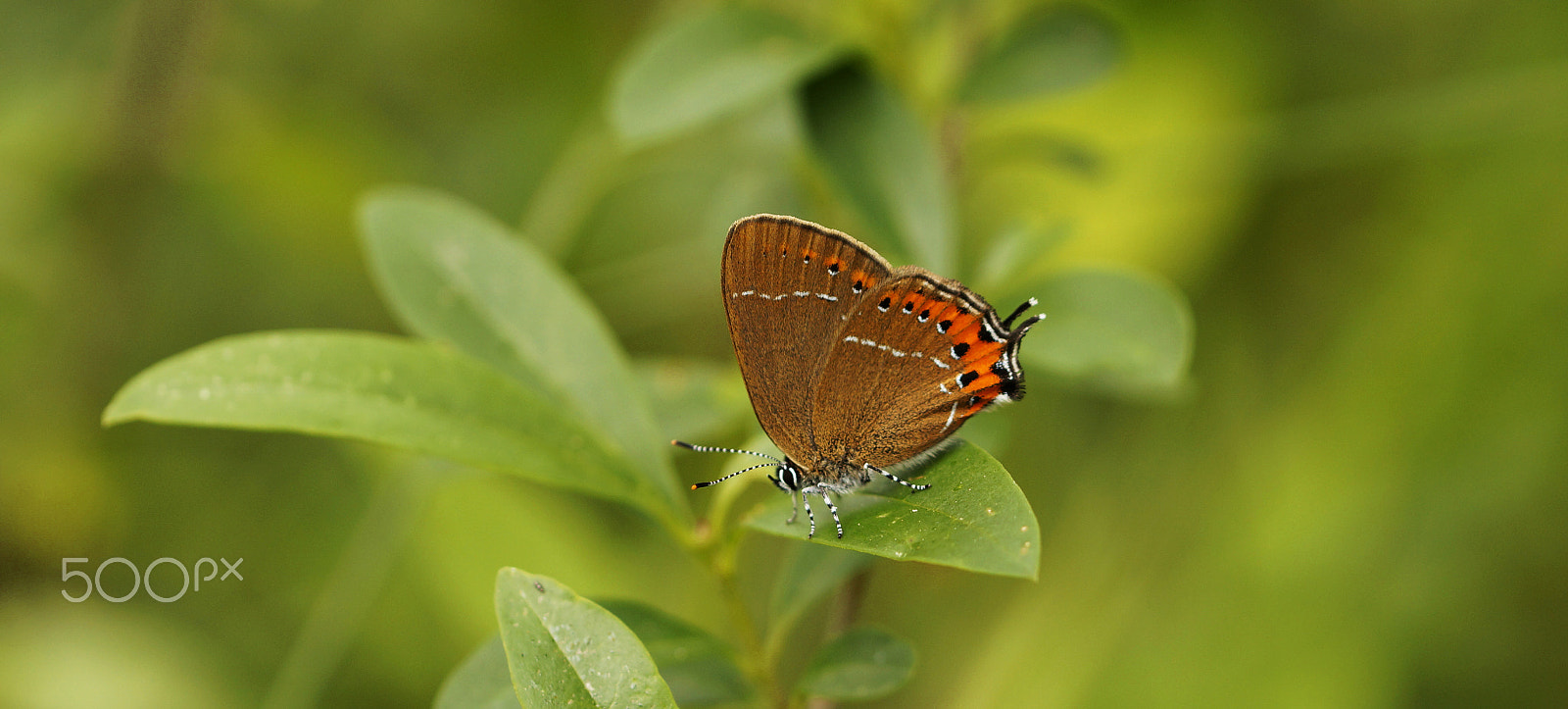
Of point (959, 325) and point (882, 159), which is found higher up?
point (882, 159)

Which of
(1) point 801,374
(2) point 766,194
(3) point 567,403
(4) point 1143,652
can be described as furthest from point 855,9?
(4) point 1143,652

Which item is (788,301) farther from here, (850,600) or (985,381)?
(850,600)

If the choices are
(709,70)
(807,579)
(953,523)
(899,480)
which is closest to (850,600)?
(807,579)

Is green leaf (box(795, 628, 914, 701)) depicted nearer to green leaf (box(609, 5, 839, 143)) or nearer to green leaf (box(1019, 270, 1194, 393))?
green leaf (box(1019, 270, 1194, 393))

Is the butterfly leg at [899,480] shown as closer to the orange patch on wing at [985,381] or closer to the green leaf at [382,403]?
the orange patch on wing at [985,381]

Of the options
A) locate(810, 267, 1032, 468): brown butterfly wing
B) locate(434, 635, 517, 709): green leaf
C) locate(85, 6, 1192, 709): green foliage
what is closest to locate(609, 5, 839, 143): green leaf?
locate(85, 6, 1192, 709): green foliage
